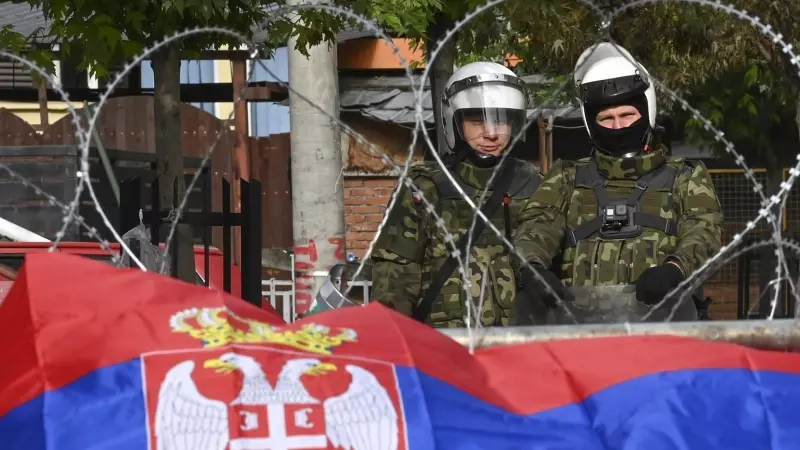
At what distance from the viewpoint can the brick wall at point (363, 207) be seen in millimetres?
18516

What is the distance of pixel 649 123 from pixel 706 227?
21.9 inches

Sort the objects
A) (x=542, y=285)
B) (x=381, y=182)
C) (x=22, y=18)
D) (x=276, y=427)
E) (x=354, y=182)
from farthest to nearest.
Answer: (x=381, y=182)
(x=354, y=182)
(x=22, y=18)
(x=542, y=285)
(x=276, y=427)

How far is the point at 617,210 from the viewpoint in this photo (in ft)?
18.8

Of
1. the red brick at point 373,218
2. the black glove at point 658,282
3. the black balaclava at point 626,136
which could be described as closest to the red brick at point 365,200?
the red brick at point 373,218

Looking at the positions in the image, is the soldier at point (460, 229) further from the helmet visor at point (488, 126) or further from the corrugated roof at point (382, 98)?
the corrugated roof at point (382, 98)

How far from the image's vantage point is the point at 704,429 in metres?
3.51

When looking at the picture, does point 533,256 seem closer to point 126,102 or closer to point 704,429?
point 704,429

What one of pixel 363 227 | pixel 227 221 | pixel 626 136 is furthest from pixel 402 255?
pixel 363 227

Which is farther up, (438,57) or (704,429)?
(438,57)

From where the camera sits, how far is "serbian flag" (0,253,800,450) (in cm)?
318

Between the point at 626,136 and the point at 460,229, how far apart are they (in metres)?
Answer: 0.77

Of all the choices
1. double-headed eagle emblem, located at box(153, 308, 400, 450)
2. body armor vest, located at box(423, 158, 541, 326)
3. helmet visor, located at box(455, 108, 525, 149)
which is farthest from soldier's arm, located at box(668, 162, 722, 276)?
double-headed eagle emblem, located at box(153, 308, 400, 450)

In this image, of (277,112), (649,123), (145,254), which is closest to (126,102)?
(277,112)

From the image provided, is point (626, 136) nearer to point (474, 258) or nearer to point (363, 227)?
point (474, 258)
